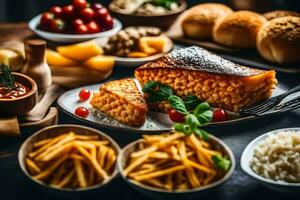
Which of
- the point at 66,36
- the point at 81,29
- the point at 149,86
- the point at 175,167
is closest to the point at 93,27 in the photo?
the point at 81,29

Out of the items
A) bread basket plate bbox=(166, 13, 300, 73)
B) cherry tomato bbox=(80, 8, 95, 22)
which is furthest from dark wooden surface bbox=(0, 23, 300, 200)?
cherry tomato bbox=(80, 8, 95, 22)

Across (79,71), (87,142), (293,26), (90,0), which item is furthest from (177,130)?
(90,0)

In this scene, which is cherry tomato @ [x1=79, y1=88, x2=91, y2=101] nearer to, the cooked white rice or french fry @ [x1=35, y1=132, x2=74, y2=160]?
french fry @ [x1=35, y1=132, x2=74, y2=160]

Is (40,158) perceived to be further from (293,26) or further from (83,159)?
(293,26)

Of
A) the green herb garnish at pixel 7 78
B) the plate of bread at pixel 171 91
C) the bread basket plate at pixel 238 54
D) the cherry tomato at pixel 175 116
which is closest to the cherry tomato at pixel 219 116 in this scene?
the plate of bread at pixel 171 91

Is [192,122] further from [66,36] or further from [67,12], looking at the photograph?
[67,12]

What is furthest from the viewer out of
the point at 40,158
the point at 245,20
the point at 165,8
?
the point at 165,8

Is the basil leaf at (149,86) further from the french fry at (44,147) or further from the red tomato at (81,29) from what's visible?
the red tomato at (81,29)
